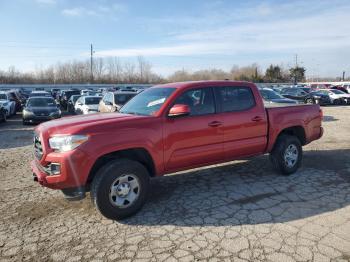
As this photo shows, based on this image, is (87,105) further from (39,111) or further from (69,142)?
(69,142)

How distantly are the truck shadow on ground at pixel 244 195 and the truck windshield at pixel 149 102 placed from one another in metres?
1.48

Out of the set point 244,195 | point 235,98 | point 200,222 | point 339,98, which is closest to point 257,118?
point 235,98

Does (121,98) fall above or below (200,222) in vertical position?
above

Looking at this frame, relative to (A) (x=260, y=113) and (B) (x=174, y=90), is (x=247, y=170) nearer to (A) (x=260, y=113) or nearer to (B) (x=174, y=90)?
(A) (x=260, y=113)

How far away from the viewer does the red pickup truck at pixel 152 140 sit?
14.2 ft

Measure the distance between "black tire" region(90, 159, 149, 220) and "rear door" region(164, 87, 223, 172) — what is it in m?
0.51

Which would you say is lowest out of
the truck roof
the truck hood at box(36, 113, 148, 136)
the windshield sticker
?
the truck hood at box(36, 113, 148, 136)

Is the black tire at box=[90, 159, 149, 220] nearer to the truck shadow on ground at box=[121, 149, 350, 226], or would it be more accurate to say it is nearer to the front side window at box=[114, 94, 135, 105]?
the truck shadow on ground at box=[121, 149, 350, 226]

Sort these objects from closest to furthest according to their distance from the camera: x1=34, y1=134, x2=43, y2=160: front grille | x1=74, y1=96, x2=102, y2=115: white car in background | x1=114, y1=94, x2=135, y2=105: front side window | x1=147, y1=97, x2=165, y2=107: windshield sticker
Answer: x1=34, y1=134, x2=43, y2=160: front grille < x1=147, y1=97, x2=165, y2=107: windshield sticker < x1=114, y1=94, x2=135, y2=105: front side window < x1=74, y1=96, x2=102, y2=115: white car in background

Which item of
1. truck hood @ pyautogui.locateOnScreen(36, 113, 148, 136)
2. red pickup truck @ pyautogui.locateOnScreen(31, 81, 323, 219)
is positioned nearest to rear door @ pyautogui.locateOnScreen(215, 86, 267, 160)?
red pickup truck @ pyautogui.locateOnScreen(31, 81, 323, 219)

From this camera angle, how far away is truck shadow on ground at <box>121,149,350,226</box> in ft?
15.3

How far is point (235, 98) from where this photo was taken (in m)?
5.96

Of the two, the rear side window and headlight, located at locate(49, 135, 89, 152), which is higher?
the rear side window

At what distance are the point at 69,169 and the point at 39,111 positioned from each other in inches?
540
